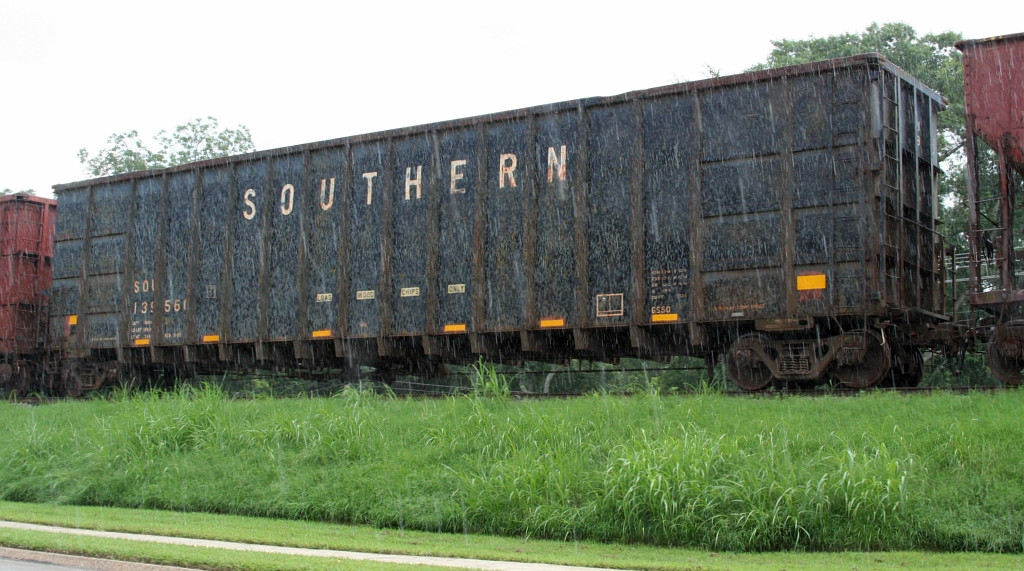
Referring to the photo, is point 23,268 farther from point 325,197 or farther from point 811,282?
point 811,282

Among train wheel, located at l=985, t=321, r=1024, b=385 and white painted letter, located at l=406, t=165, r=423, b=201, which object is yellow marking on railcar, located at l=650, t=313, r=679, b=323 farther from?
white painted letter, located at l=406, t=165, r=423, b=201

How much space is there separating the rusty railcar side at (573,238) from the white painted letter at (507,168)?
0.05 m

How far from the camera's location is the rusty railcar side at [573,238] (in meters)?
12.1

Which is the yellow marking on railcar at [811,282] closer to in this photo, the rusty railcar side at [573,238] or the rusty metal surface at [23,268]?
the rusty railcar side at [573,238]

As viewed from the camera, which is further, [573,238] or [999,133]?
[573,238]

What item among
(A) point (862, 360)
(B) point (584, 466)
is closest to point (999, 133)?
(A) point (862, 360)

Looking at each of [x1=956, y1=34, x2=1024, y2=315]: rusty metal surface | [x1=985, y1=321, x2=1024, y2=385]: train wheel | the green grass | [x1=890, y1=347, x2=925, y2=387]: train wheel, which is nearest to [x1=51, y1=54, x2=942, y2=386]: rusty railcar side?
[x1=890, y1=347, x2=925, y2=387]: train wheel

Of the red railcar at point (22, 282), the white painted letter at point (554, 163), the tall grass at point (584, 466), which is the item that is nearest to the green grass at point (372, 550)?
the tall grass at point (584, 466)

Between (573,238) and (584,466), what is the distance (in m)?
5.33

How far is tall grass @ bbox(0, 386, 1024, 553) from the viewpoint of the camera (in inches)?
295

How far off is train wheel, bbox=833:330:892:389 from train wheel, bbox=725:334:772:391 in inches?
36.4

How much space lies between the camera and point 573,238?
13719mm

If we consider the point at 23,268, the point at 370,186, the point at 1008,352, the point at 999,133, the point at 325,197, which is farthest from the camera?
the point at 23,268

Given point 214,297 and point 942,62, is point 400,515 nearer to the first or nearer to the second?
point 214,297
